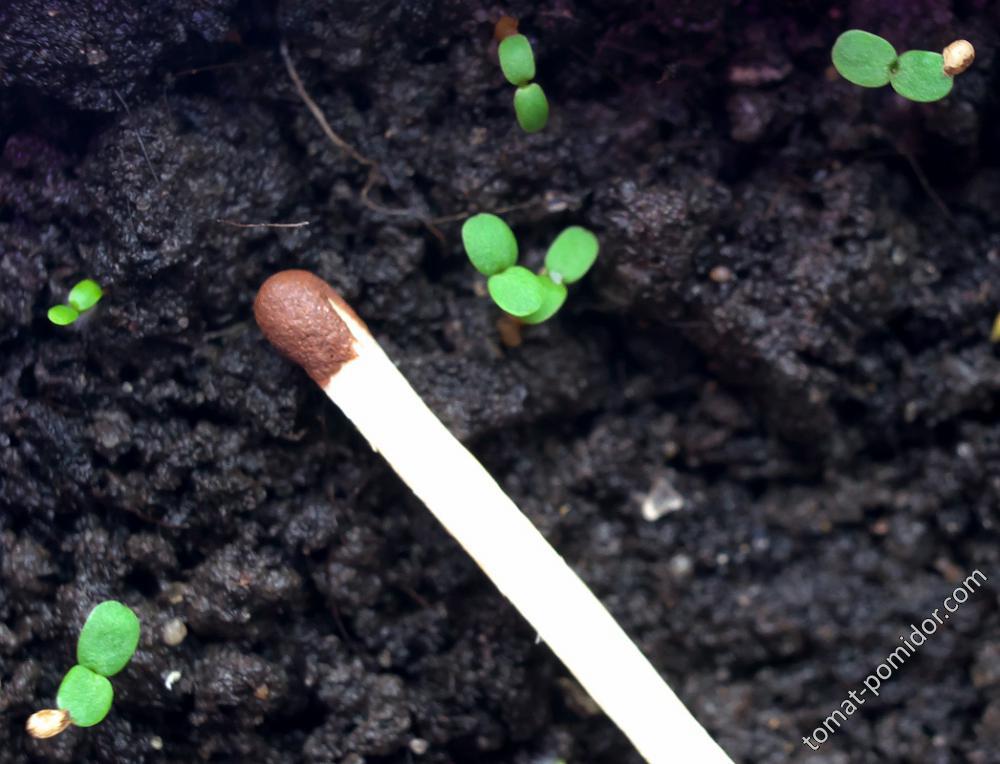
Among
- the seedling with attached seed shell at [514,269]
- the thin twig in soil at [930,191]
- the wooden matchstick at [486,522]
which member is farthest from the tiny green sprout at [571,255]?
the thin twig in soil at [930,191]

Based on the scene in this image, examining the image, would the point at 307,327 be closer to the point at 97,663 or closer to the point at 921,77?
the point at 97,663

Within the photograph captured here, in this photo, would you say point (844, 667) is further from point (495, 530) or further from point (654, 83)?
point (654, 83)

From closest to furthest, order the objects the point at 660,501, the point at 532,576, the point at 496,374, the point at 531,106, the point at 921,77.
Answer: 1. the point at 532,576
2. the point at 921,77
3. the point at 531,106
4. the point at 496,374
5. the point at 660,501

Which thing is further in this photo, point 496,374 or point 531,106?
point 496,374

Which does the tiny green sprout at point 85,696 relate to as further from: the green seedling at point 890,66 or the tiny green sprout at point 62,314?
the green seedling at point 890,66

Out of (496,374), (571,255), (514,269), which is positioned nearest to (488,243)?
(514,269)

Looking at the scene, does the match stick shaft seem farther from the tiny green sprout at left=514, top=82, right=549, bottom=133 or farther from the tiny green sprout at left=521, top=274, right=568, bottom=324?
the tiny green sprout at left=514, top=82, right=549, bottom=133

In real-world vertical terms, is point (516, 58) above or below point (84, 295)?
above

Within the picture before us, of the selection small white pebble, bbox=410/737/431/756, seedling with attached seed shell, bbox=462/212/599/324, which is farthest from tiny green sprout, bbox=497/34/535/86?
small white pebble, bbox=410/737/431/756
